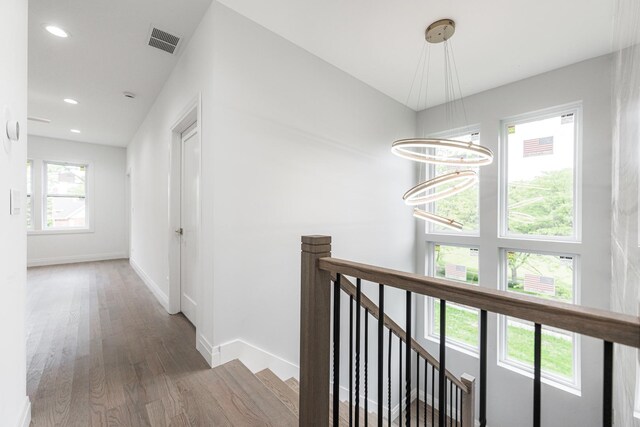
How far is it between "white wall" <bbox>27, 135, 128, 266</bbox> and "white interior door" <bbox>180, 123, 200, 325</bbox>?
15.8 ft

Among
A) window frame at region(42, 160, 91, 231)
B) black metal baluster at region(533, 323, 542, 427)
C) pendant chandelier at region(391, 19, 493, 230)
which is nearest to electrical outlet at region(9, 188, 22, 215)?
black metal baluster at region(533, 323, 542, 427)

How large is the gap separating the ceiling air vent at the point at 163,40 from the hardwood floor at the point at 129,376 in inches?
110

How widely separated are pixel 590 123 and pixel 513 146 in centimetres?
75

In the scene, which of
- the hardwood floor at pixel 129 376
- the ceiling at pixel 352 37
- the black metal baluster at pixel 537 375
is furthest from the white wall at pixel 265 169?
the black metal baluster at pixel 537 375

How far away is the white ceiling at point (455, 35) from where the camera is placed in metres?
2.22

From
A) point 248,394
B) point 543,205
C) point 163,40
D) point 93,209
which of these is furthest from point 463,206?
point 93,209

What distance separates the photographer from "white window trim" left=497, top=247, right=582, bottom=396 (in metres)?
2.97

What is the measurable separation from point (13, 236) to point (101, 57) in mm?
2544

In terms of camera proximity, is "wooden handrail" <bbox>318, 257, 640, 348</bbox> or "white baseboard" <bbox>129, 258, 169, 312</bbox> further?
"white baseboard" <bbox>129, 258, 169, 312</bbox>

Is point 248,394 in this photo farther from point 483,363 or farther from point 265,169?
point 265,169

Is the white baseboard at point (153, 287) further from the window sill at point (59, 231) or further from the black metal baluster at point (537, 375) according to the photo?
the black metal baluster at point (537, 375)

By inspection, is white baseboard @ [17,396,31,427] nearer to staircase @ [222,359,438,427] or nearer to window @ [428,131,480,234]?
staircase @ [222,359,438,427]

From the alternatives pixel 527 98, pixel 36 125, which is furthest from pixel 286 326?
pixel 36 125

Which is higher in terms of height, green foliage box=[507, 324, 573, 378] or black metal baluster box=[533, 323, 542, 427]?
black metal baluster box=[533, 323, 542, 427]
